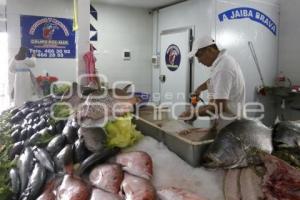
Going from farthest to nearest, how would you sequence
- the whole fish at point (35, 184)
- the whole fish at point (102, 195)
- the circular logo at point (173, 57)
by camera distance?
the circular logo at point (173, 57), the whole fish at point (35, 184), the whole fish at point (102, 195)

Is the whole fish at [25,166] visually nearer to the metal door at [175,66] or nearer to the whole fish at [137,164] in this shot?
the whole fish at [137,164]

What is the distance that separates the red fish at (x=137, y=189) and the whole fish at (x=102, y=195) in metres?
0.04

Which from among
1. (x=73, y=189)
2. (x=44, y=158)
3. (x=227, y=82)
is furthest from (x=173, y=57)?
(x=73, y=189)

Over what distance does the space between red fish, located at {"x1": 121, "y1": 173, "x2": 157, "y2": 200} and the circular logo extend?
3.67m

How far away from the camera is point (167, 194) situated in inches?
53.3

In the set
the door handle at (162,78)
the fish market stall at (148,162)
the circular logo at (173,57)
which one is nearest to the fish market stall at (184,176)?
the fish market stall at (148,162)

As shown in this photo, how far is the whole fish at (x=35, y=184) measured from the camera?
1.65m

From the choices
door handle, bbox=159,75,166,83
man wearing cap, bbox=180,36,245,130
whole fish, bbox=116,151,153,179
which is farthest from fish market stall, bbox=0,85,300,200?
door handle, bbox=159,75,166,83

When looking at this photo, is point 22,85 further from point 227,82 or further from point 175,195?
point 175,195

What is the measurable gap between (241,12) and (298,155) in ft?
11.0

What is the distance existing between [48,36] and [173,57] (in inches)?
82.6

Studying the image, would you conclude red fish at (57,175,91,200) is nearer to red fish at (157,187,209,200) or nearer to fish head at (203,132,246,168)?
red fish at (157,187,209,200)

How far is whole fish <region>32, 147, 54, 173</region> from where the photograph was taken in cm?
179

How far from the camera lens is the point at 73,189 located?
60.1 inches
